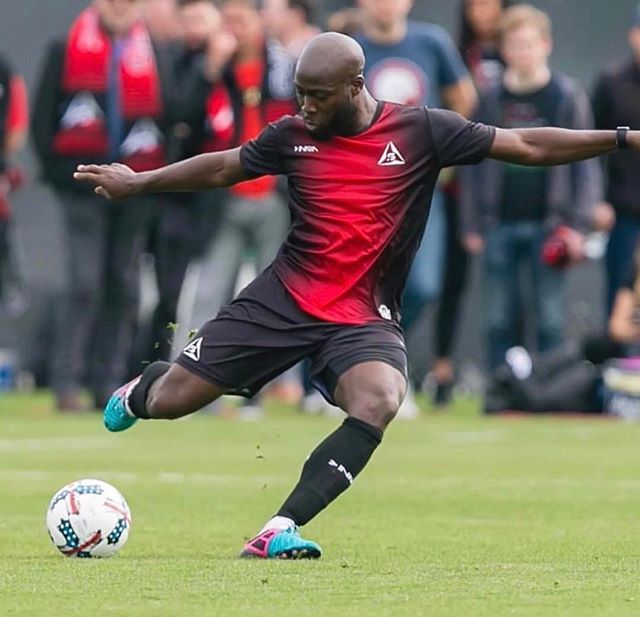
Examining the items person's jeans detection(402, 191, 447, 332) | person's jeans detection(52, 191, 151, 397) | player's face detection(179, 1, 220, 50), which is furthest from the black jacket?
person's jeans detection(52, 191, 151, 397)

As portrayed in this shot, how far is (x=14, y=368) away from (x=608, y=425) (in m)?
7.18

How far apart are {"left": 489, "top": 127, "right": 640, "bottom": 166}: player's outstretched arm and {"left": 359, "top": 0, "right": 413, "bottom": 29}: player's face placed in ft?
26.3

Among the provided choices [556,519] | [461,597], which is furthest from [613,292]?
[461,597]

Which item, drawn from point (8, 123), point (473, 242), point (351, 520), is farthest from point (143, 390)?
point (8, 123)

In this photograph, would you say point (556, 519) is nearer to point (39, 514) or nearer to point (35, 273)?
point (39, 514)

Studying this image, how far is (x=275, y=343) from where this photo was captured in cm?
813

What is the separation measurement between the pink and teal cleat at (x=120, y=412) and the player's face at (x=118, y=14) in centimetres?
764

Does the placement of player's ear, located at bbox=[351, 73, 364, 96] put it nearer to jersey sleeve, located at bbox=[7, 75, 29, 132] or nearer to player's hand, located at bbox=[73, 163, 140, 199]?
player's hand, located at bbox=[73, 163, 140, 199]

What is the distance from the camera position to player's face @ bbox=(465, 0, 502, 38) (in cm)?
1700

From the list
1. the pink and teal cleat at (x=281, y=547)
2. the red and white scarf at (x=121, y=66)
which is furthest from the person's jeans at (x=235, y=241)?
the pink and teal cleat at (x=281, y=547)

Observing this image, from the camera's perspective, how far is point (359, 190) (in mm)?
8172

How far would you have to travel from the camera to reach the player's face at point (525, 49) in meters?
15.9

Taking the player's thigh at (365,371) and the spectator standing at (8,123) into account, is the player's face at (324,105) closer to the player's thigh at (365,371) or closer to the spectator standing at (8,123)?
the player's thigh at (365,371)

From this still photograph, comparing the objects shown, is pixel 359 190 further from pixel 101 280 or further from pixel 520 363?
pixel 101 280
